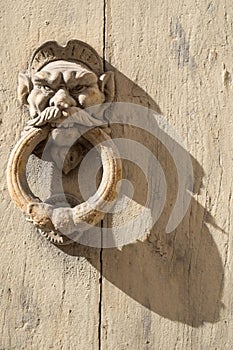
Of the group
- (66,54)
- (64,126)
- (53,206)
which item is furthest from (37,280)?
(66,54)

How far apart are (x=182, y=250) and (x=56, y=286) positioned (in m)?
0.20

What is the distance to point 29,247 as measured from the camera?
5.57 feet

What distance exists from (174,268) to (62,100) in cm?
32

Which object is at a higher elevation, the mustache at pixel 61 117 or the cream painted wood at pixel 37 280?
the mustache at pixel 61 117

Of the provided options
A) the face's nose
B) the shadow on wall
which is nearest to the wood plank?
the shadow on wall

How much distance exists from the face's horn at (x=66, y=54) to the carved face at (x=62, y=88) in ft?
0.05

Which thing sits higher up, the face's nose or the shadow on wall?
the face's nose

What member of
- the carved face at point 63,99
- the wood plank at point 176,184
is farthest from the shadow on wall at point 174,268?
the carved face at point 63,99

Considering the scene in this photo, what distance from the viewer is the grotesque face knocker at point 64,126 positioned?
1.61 metres

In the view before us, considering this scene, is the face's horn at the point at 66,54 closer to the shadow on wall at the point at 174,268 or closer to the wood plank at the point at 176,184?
the wood plank at the point at 176,184

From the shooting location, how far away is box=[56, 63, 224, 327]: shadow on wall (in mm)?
1685

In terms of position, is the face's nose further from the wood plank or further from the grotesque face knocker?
the wood plank

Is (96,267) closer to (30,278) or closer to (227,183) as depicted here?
(30,278)

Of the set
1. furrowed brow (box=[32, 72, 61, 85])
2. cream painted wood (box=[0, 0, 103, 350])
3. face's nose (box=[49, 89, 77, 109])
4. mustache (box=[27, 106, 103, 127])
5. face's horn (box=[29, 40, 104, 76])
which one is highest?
face's horn (box=[29, 40, 104, 76])
